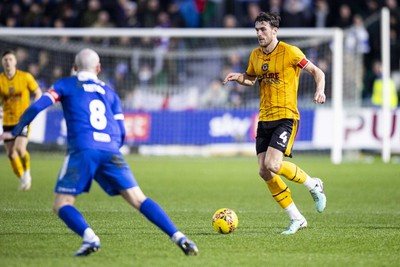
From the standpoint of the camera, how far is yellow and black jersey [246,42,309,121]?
966cm

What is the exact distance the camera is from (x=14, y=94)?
14867 millimetres

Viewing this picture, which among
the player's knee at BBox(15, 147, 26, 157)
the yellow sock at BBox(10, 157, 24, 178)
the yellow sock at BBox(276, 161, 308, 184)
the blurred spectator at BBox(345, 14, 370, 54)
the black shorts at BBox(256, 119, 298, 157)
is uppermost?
the blurred spectator at BBox(345, 14, 370, 54)

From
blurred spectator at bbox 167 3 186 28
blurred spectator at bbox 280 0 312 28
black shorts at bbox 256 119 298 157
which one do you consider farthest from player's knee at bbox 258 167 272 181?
blurred spectator at bbox 167 3 186 28

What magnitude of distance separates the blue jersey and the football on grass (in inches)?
80.8

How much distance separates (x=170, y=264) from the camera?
284 inches

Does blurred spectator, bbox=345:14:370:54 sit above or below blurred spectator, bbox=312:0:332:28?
below

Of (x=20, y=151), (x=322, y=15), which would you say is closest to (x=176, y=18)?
(x=322, y=15)

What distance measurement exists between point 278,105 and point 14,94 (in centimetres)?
667

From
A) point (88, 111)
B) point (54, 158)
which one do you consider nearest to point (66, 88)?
point (88, 111)

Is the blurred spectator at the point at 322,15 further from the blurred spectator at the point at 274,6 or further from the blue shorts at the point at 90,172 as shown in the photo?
the blue shorts at the point at 90,172

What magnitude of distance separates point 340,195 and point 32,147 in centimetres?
1175

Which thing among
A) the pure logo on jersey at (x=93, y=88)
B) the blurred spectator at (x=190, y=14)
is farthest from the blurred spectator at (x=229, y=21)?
the pure logo on jersey at (x=93, y=88)

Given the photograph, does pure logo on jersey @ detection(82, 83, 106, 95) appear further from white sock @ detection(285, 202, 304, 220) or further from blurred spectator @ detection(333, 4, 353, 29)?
blurred spectator @ detection(333, 4, 353, 29)

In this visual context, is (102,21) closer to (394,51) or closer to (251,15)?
(251,15)
